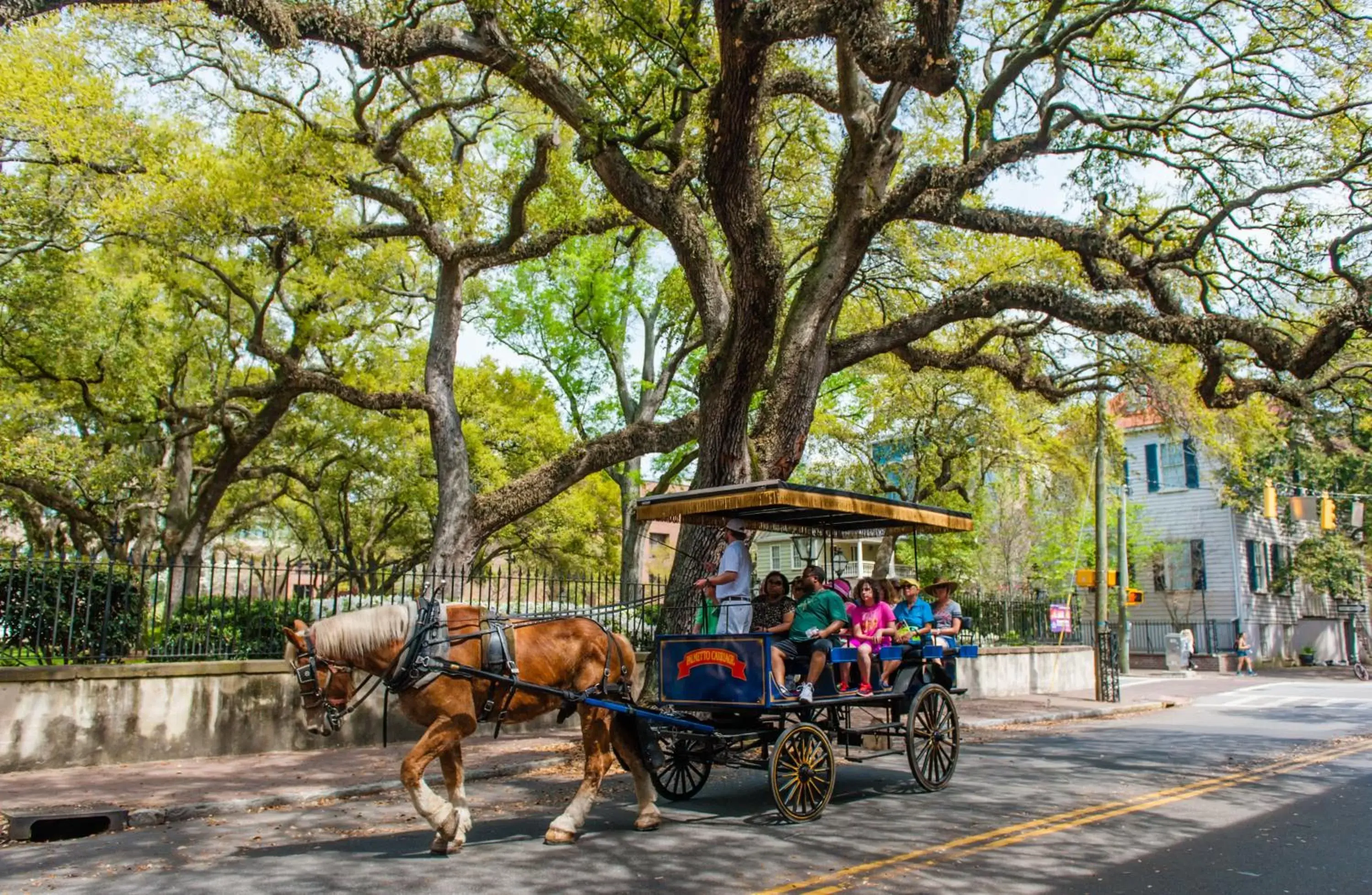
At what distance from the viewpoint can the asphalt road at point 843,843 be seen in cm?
649

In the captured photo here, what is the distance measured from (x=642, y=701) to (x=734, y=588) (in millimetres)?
1973

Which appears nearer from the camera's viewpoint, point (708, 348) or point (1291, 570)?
point (708, 348)

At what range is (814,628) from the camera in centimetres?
934

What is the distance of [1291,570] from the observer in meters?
39.8

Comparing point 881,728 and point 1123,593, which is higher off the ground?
point 1123,593

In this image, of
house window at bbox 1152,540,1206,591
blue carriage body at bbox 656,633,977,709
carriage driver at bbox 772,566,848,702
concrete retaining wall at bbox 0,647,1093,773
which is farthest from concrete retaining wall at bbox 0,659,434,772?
house window at bbox 1152,540,1206,591

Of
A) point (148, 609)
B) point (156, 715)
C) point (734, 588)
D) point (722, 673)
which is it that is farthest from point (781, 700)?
point (148, 609)

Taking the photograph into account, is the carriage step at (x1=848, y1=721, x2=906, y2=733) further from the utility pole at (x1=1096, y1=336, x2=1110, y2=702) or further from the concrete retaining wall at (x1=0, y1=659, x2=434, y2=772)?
the utility pole at (x1=1096, y1=336, x2=1110, y2=702)

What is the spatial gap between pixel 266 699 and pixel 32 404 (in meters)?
14.9

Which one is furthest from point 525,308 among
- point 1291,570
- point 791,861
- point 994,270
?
point 1291,570

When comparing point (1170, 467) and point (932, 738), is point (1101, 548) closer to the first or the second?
point (932, 738)

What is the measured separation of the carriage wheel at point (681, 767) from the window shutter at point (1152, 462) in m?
38.9

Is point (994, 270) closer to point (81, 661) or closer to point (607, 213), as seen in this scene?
point (607, 213)

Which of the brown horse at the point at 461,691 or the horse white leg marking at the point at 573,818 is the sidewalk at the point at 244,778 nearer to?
the brown horse at the point at 461,691
